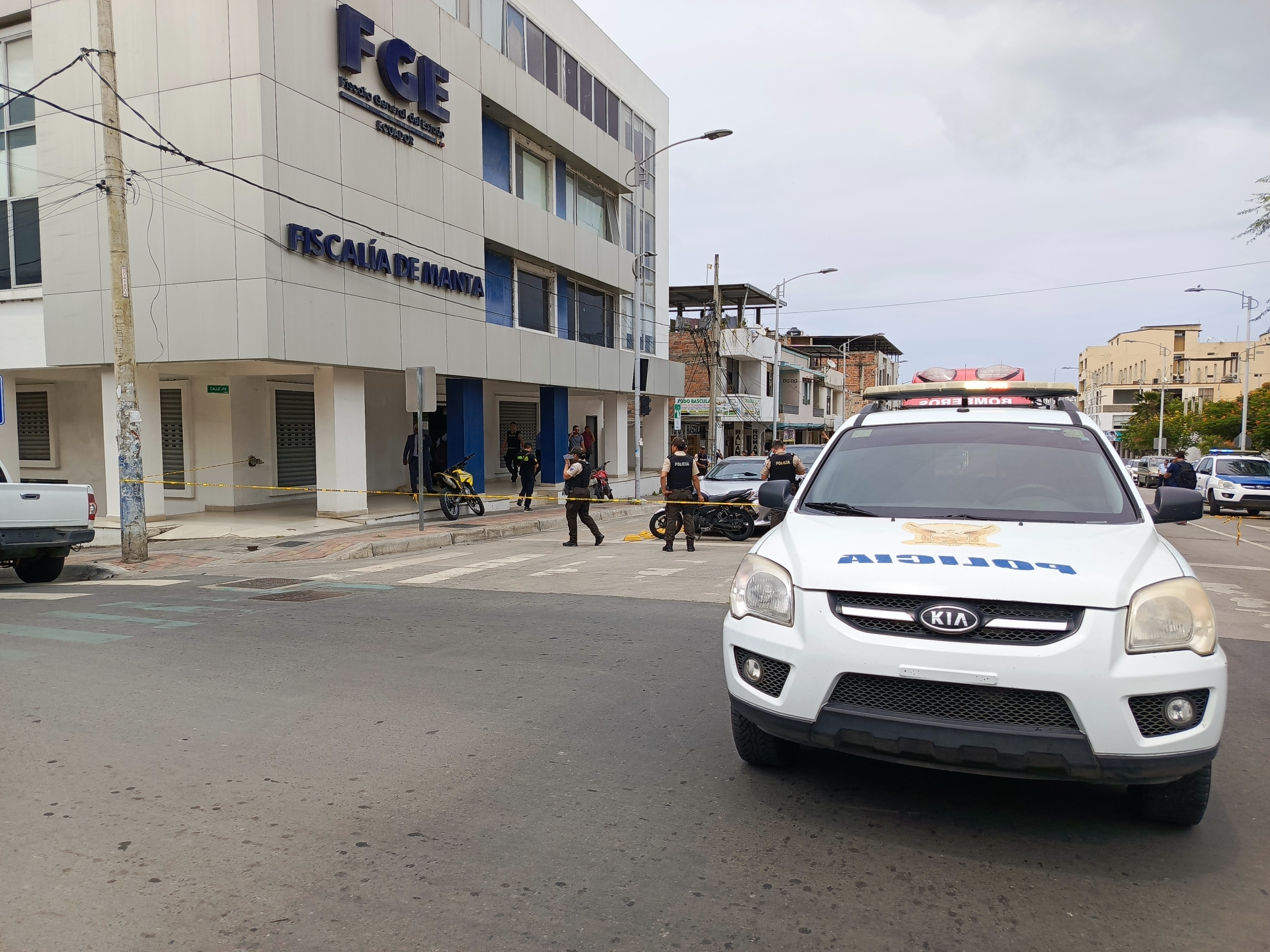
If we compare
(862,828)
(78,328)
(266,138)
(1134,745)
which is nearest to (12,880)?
(862,828)

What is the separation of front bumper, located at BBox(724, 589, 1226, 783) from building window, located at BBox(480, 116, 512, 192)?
2183 cm

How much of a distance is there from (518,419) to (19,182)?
16.5 metres

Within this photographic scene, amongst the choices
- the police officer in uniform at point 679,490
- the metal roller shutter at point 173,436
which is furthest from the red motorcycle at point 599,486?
the metal roller shutter at point 173,436

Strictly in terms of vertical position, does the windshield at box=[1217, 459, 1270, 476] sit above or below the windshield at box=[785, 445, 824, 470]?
below

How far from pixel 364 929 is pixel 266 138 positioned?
1558cm

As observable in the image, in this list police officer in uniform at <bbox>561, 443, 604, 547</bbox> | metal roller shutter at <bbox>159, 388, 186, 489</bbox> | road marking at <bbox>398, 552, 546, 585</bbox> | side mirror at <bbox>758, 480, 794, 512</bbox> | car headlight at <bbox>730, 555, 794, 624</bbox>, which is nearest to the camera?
car headlight at <bbox>730, 555, 794, 624</bbox>

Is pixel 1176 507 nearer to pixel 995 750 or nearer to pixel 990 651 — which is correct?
pixel 990 651

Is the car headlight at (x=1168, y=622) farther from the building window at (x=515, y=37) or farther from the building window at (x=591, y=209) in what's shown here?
the building window at (x=591, y=209)

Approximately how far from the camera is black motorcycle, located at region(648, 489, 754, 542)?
53.4 feet

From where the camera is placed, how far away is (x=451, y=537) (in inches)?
659

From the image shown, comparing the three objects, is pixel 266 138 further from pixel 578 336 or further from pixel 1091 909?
pixel 1091 909

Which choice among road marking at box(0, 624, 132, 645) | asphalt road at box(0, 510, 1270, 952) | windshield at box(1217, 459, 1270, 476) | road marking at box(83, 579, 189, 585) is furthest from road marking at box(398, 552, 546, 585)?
windshield at box(1217, 459, 1270, 476)

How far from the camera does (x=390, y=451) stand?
1029 inches

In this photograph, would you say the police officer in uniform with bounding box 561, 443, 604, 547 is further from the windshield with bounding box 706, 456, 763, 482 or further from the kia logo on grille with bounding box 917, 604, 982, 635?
the kia logo on grille with bounding box 917, 604, 982, 635
